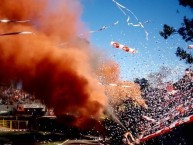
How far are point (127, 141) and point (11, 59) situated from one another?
22.2ft

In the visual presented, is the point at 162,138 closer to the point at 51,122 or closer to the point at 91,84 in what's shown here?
the point at 91,84

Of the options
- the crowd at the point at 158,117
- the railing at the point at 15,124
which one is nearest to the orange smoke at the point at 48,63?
the crowd at the point at 158,117

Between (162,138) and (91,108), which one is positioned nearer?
(162,138)

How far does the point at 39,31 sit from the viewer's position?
14.2 metres

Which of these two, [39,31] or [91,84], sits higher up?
[39,31]

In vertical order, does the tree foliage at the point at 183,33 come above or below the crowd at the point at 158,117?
above

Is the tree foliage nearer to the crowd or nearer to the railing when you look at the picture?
the crowd

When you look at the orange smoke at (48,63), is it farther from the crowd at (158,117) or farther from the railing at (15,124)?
the railing at (15,124)

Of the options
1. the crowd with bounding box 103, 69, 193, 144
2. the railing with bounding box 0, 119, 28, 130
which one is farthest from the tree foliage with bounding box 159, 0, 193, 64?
the railing with bounding box 0, 119, 28, 130

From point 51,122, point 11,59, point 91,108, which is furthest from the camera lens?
point 51,122

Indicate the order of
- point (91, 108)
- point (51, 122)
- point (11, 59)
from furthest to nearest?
point (51, 122) → point (91, 108) → point (11, 59)

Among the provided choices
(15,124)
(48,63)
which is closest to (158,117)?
(48,63)

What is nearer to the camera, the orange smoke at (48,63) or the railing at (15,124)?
the orange smoke at (48,63)

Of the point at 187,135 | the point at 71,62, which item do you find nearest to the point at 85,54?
the point at 71,62
